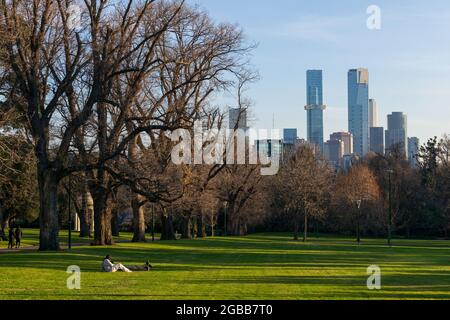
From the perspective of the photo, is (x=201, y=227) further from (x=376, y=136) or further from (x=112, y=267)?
(x=376, y=136)

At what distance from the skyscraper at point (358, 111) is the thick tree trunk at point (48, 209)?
6270 centimetres

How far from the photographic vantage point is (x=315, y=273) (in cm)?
2523

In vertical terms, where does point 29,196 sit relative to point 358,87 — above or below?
below

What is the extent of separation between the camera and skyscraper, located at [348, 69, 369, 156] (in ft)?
413

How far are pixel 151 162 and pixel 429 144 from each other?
218 feet

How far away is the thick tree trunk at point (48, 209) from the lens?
36438 millimetres

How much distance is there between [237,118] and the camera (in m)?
65.8

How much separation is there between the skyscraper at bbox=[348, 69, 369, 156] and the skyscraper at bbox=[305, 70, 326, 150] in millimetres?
6169

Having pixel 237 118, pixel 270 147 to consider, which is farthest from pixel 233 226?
pixel 237 118

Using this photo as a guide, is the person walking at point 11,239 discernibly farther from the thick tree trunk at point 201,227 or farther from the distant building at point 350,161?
the distant building at point 350,161

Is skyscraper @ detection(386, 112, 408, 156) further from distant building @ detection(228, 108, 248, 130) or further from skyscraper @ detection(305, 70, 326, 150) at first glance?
distant building @ detection(228, 108, 248, 130)

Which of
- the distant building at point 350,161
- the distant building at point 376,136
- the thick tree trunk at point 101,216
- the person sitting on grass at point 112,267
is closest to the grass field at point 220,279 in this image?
the person sitting on grass at point 112,267

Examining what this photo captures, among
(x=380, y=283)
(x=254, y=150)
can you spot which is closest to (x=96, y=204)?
(x=380, y=283)
